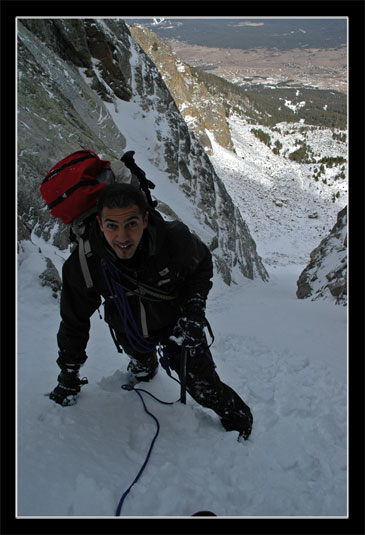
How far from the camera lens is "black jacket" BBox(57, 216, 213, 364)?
2512mm

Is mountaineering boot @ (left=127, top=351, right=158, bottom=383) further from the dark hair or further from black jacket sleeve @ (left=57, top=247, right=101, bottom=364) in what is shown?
the dark hair

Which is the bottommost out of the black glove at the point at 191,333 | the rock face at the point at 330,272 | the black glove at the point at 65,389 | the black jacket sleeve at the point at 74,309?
the rock face at the point at 330,272

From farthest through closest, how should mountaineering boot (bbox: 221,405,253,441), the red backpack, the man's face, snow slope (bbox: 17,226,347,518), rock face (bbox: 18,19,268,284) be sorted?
rock face (bbox: 18,19,268,284) < mountaineering boot (bbox: 221,405,253,441) < the red backpack < the man's face < snow slope (bbox: 17,226,347,518)

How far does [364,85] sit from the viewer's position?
8.04ft

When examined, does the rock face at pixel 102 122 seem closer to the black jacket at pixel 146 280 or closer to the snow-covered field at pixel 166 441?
the snow-covered field at pixel 166 441

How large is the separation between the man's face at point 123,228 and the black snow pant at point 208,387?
1.00 metres

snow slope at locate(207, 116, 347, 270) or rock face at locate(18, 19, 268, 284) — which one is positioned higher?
rock face at locate(18, 19, 268, 284)

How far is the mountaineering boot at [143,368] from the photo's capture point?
10.8 ft

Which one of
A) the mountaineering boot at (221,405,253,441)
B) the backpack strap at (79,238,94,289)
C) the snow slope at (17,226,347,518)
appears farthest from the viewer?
the mountaineering boot at (221,405,253,441)

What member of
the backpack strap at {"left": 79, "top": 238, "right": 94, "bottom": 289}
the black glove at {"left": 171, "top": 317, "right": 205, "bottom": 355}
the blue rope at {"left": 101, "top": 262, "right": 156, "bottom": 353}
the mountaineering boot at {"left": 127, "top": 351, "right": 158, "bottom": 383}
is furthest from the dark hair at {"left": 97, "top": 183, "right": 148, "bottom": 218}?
the mountaineering boot at {"left": 127, "top": 351, "right": 158, "bottom": 383}

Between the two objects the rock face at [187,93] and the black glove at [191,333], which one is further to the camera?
the rock face at [187,93]

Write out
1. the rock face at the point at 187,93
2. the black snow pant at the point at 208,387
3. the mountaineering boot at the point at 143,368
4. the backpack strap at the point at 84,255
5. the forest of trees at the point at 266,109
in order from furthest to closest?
1. the forest of trees at the point at 266,109
2. the rock face at the point at 187,93
3. the mountaineering boot at the point at 143,368
4. the black snow pant at the point at 208,387
5. the backpack strap at the point at 84,255

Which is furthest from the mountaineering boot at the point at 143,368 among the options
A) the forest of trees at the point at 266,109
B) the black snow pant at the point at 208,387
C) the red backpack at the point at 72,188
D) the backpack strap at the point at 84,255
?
the forest of trees at the point at 266,109

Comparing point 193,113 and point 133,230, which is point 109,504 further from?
point 193,113
